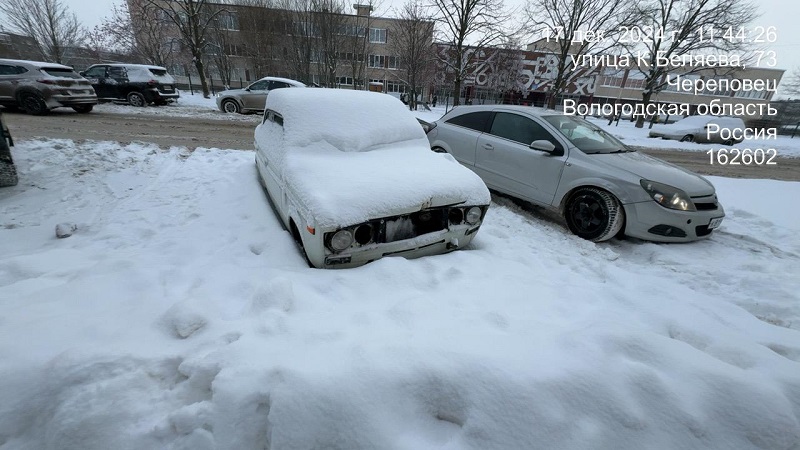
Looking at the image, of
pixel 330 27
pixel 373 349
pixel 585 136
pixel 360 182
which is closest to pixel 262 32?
pixel 330 27

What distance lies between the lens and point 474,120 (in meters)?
5.73

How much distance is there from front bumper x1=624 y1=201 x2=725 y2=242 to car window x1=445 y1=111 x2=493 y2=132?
248 centimetres

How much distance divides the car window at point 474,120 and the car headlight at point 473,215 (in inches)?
109

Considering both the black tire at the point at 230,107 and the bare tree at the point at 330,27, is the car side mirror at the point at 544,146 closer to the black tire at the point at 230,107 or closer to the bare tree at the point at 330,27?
the black tire at the point at 230,107

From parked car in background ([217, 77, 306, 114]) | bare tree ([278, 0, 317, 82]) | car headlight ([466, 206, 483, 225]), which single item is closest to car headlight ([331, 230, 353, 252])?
car headlight ([466, 206, 483, 225])

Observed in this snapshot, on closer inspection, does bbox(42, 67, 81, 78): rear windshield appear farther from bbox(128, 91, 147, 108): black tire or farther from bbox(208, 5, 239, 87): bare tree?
bbox(208, 5, 239, 87): bare tree

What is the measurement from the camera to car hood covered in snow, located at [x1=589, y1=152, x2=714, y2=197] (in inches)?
160

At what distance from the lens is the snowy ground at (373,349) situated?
1482 millimetres

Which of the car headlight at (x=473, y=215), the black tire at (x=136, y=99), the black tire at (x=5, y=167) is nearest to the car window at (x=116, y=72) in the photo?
the black tire at (x=136, y=99)

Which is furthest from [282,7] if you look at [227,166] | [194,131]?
[227,166]

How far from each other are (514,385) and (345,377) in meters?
0.81

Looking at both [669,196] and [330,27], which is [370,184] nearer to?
[669,196]

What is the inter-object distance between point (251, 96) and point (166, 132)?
6.10 meters

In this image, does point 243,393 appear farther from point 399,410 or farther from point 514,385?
point 514,385
